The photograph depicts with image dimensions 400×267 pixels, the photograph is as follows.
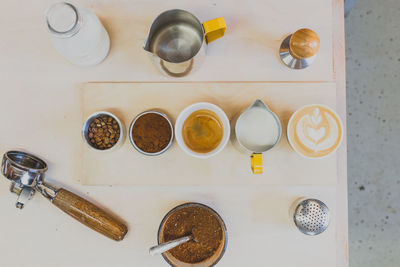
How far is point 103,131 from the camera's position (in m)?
0.75

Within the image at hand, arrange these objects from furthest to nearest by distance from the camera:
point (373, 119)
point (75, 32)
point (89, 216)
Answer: point (373, 119) → point (89, 216) → point (75, 32)

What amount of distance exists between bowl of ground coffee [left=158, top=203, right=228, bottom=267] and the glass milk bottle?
453mm

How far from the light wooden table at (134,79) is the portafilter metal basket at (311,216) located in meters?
0.03

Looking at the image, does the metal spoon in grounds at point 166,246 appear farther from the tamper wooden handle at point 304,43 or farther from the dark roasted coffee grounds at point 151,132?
the tamper wooden handle at point 304,43

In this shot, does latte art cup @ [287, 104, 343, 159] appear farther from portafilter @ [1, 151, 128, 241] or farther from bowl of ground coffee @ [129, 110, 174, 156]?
portafilter @ [1, 151, 128, 241]

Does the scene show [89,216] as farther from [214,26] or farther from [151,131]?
[214,26]

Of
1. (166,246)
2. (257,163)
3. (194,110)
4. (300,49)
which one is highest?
(300,49)

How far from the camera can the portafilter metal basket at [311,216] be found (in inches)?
30.1

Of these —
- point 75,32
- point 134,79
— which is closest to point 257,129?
point 134,79

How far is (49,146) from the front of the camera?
813mm

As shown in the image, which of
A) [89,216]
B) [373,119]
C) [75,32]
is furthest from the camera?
[373,119]

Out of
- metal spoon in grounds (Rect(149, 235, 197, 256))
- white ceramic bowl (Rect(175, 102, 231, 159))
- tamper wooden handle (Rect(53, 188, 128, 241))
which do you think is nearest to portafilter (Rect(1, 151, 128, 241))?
tamper wooden handle (Rect(53, 188, 128, 241))

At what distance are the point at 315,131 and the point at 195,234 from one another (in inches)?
15.7

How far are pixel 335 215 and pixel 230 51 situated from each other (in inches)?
20.5
